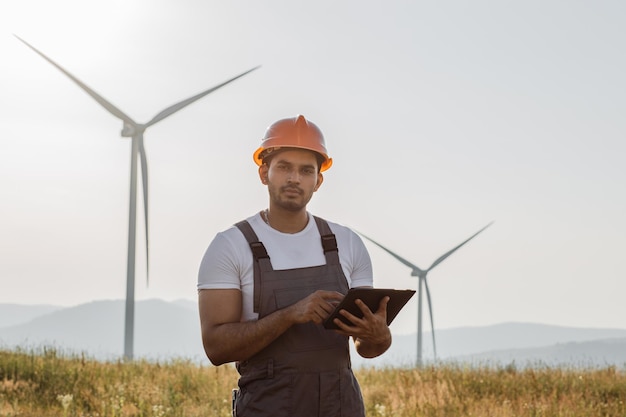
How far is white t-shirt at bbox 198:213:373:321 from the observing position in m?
3.80

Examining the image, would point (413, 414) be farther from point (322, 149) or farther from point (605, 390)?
point (322, 149)

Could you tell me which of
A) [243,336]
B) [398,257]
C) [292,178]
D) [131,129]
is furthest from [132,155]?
[243,336]

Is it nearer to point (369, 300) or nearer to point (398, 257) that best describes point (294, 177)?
point (369, 300)

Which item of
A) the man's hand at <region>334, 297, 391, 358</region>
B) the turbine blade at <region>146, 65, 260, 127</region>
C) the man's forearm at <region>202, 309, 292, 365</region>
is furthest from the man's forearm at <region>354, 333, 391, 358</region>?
the turbine blade at <region>146, 65, 260, 127</region>

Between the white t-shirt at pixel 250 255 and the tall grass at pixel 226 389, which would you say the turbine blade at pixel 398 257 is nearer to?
the tall grass at pixel 226 389

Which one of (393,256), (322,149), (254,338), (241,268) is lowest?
(254,338)

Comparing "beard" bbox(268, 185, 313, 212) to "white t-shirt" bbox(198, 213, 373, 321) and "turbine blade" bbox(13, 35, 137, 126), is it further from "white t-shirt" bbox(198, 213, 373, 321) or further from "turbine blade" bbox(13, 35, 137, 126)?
"turbine blade" bbox(13, 35, 137, 126)

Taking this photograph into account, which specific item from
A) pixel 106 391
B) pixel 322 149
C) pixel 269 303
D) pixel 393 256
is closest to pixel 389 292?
pixel 269 303

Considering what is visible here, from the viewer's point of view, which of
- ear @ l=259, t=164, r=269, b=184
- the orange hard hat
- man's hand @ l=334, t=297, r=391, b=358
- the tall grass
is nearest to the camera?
man's hand @ l=334, t=297, r=391, b=358

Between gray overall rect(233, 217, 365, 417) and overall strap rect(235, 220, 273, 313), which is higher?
overall strap rect(235, 220, 273, 313)

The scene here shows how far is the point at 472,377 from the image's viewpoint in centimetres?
1358

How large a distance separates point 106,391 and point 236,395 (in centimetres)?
900

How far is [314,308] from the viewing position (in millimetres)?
3557

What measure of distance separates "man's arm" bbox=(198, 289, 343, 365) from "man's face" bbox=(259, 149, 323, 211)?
1.65 ft
